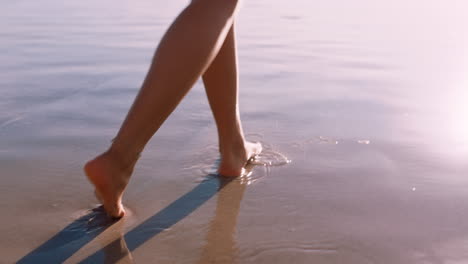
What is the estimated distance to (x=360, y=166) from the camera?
1.68m

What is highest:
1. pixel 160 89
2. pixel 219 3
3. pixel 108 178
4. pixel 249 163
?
pixel 219 3

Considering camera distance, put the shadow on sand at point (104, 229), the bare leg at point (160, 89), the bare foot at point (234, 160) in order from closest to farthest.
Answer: the shadow on sand at point (104, 229) → the bare leg at point (160, 89) → the bare foot at point (234, 160)

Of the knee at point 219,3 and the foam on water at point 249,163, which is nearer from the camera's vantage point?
the knee at point 219,3

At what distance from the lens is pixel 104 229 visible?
1276 mm

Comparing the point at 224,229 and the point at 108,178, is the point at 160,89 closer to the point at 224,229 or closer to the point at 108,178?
the point at 108,178

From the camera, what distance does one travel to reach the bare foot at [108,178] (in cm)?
127

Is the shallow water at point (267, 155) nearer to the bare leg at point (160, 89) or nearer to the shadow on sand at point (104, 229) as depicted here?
the shadow on sand at point (104, 229)

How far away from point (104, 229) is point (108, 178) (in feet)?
0.39

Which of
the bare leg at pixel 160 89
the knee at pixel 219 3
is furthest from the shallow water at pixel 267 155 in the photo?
the knee at pixel 219 3

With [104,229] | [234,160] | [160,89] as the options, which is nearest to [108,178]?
[104,229]

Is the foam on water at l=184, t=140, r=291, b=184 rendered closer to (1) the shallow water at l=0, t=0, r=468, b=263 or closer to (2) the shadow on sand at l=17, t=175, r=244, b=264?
(1) the shallow water at l=0, t=0, r=468, b=263

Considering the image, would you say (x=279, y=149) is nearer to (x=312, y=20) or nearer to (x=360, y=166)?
(x=360, y=166)

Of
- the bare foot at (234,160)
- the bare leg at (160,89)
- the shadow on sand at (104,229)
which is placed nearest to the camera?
the shadow on sand at (104,229)

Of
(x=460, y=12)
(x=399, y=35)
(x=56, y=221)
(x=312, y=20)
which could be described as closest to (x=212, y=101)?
(x=56, y=221)
